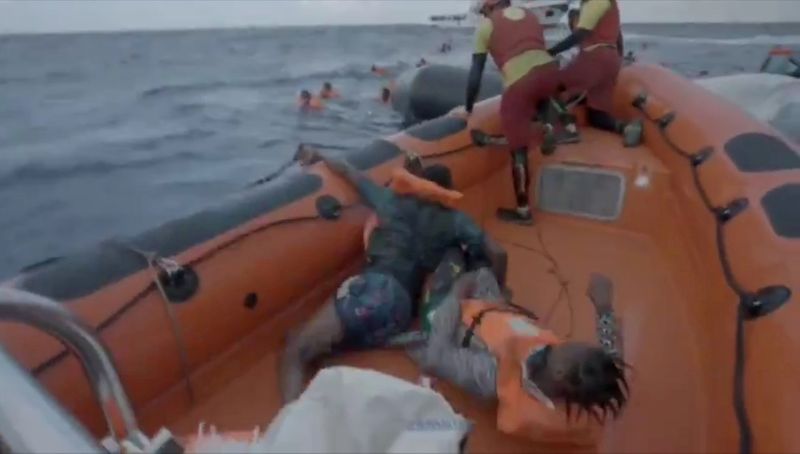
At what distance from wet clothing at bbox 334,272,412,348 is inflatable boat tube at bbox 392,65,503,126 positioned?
15.4ft

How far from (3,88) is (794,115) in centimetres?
1854

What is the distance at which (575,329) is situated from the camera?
246 centimetres

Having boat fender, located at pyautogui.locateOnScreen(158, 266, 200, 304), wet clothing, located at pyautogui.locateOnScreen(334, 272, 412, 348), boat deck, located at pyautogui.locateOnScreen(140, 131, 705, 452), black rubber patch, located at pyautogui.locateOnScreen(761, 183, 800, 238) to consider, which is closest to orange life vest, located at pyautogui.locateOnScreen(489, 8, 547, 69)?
boat deck, located at pyautogui.locateOnScreen(140, 131, 705, 452)

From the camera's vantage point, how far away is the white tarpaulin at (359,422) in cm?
82

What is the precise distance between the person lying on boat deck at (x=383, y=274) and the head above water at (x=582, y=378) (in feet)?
2.39

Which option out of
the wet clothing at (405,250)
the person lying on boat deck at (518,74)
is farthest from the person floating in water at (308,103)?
the wet clothing at (405,250)

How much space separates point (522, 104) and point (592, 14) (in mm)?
819

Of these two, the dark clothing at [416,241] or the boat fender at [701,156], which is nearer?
the dark clothing at [416,241]

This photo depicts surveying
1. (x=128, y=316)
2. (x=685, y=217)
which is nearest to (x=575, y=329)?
(x=685, y=217)

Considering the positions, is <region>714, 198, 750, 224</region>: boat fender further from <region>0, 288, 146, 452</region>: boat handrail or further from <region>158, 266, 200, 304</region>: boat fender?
<region>0, 288, 146, 452</region>: boat handrail

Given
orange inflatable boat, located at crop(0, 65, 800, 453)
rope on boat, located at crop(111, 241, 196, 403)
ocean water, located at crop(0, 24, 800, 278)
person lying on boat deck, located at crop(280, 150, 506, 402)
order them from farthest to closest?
1. ocean water, located at crop(0, 24, 800, 278)
2. person lying on boat deck, located at crop(280, 150, 506, 402)
3. rope on boat, located at crop(111, 241, 196, 403)
4. orange inflatable boat, located at crop(0, 65, 800, 453)

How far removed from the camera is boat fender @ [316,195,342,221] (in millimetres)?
2580

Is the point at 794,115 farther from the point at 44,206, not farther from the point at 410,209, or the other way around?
the point at 44,206

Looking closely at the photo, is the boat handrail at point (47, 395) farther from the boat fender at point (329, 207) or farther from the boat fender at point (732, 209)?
the boat fender at point (732, 209)
